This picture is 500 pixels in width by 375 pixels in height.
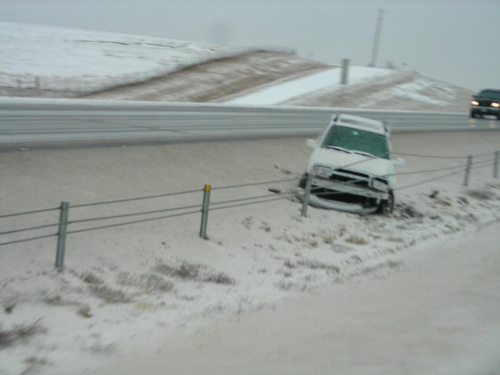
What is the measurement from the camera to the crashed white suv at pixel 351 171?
1409 cm

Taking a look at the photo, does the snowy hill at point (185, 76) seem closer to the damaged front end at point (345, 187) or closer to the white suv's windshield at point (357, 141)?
the white suv's windshield at point (357, 141)

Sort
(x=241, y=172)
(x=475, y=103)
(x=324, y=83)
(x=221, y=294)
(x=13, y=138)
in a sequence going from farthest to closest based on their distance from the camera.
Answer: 1. (x=324, y=83)
2. (x=475, y=103)
3. (x=241, y=172)
4. (x=13, y=138)
5. (x=221, y=294)

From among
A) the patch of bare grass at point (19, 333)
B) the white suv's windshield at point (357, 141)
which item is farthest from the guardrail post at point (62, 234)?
the white suv's windshield at point (357, 141)

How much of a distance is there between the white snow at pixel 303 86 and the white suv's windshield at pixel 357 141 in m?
25.4

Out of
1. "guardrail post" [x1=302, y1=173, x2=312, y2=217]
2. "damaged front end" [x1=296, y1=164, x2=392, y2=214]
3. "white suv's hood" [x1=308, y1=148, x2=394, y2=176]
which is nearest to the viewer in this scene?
"guardrail post" [x1=302, y1=173, x2=312, y2=217]

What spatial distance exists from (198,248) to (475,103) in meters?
35.7

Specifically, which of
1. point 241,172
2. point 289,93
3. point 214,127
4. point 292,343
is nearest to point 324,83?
point 289,93

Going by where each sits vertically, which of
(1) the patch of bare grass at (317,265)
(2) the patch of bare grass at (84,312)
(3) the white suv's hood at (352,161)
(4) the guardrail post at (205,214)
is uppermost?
(3) the white suv's hood at (352,161)

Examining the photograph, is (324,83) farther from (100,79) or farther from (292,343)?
(292,343)

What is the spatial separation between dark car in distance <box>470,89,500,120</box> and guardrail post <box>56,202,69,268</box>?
38.0 m

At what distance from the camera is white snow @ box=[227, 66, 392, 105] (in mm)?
43156

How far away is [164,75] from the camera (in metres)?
48.8

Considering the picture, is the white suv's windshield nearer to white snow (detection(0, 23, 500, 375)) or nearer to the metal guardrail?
white snow (detection(0, 23, 500, 375))

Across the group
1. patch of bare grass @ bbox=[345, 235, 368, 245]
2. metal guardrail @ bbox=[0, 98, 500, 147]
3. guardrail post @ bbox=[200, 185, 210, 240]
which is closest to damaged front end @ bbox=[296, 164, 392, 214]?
patch of bare grass @ bbox=[345, 235, 368, 245]
